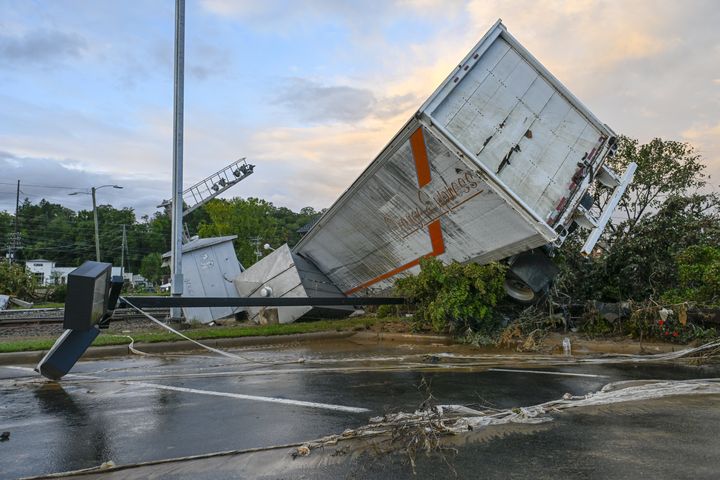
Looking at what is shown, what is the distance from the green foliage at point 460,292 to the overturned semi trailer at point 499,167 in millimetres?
297

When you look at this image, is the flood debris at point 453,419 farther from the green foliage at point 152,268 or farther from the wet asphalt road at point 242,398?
the green foliage at point 152,268

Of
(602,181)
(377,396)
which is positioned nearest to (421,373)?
(377,396)

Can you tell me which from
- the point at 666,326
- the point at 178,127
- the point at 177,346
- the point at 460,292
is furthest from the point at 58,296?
the point at 666,326

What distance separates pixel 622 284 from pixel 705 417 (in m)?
7.66

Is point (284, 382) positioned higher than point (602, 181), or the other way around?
point (602, 181)

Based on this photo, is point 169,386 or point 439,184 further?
point 439,184

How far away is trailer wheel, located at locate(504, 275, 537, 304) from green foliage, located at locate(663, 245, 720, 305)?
2.46 meters

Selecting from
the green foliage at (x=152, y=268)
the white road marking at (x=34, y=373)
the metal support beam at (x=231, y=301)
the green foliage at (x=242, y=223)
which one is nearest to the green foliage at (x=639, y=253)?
the metal support beam at (x=231, y=301)

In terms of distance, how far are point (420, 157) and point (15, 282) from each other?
31.0 metres

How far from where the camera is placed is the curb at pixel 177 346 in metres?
9.78

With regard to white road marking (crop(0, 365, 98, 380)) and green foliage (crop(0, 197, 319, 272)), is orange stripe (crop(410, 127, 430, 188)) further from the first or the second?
green foliage (crop(0, 197, 319, 272))

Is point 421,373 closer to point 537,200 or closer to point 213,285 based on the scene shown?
point 537,200

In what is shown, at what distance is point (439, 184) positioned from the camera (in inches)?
396

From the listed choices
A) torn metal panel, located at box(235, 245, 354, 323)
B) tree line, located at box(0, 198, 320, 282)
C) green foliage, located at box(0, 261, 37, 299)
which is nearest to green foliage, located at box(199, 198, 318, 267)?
green foliage, located at box(0, 261, 37, 299)
